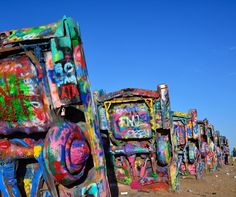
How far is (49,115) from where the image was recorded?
4.19 m

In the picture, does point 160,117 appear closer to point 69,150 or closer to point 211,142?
point 69,150

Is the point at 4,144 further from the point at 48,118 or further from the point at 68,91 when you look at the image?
the point at 68,91

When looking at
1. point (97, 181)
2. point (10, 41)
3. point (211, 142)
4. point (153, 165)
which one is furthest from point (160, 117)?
point (211, 142)

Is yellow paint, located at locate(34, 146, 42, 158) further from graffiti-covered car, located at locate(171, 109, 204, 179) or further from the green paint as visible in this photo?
graffiti-covered car, located at locate(171, 109, 204, 179)

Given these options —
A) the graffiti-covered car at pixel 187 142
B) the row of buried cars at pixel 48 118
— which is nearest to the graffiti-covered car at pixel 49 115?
the row of buried cars at pixel 48 118

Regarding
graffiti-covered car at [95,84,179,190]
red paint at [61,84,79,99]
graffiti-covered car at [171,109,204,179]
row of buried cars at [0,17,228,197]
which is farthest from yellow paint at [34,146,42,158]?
graffiti-covered car at [171,109,204,179]

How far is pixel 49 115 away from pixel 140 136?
604cm

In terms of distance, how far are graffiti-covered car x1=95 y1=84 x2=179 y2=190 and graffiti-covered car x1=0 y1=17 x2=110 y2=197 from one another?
5406 mm

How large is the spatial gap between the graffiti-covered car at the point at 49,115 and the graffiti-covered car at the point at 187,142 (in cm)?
1020

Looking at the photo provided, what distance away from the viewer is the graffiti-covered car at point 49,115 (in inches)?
159

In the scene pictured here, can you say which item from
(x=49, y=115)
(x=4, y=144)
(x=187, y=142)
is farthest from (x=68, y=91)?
(x=187, y=142)

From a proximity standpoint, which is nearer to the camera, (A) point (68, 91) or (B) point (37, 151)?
(A) point (68, 91)

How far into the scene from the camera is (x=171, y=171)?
Result: 9.62 meters

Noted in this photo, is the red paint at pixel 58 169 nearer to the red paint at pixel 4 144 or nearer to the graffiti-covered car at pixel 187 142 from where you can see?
the red paint at pixel 4 144
